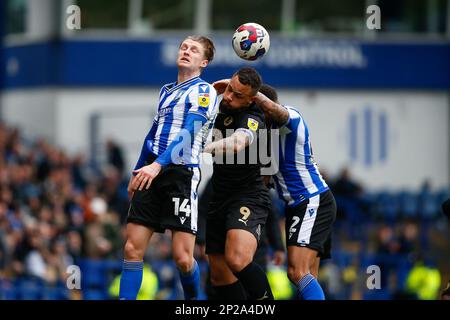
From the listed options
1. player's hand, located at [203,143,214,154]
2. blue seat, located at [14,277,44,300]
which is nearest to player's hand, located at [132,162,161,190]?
player's hand, located at [203,143,214,154]

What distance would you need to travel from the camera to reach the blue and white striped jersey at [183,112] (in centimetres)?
1091

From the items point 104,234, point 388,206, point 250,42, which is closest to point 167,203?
point 250,42

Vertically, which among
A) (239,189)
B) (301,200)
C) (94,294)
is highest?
(239,189)

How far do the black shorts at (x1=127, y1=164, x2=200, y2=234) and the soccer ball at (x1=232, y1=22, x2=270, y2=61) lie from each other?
3.89ft

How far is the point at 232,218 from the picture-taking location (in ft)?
37.0

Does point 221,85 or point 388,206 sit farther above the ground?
point 221,85

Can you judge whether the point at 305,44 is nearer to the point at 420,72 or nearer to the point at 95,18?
the point at 420,72

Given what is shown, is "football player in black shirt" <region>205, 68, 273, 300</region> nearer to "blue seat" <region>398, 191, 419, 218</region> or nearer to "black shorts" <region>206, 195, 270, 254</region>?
"black shorts" <region>206, 195, 270, 254</region>

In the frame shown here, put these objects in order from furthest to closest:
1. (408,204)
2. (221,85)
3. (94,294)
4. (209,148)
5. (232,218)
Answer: (408,204) → (94,294) → (221,85) → (232,218) → (209,148)

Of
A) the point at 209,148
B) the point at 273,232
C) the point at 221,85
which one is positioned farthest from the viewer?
the point at 273,232

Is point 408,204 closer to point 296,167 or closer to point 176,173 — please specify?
point 296,167

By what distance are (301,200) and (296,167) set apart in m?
0.32

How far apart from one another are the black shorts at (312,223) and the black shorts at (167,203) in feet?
3.52

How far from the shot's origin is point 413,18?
30.8 meters
